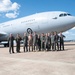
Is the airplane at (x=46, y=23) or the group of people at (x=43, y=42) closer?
the group of people at (x=43, y=42)

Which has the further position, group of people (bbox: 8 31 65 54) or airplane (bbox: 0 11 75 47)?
airplane (bbox: 0 11 75 47)

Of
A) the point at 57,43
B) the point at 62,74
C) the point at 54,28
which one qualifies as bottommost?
the point at 62,74

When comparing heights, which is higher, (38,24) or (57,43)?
(38,24)

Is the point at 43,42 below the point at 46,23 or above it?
below

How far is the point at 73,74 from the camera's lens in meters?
7.71

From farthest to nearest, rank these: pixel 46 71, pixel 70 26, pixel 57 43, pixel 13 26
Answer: pixel 13 26 < pixel 70 26 < pixel 57 43 < pixel 46 71

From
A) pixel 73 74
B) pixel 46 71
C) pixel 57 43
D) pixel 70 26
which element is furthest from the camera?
pixel 70 26

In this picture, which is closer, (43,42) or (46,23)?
(43,42)

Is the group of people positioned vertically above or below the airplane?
below

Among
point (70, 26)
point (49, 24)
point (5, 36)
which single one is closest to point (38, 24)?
point (49, 24)

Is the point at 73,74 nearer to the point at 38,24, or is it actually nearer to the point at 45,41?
the point at 45,41

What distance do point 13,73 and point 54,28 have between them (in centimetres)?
1825

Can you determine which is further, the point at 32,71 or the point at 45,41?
the point at 45,41

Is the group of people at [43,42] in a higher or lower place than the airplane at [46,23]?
lower
